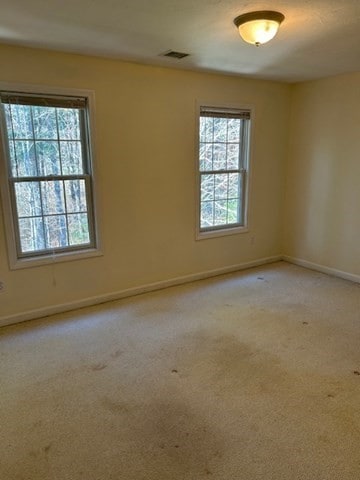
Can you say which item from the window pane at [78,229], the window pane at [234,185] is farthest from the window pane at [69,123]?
the window pane at [234,185]

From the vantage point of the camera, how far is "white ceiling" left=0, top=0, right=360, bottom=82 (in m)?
2.06

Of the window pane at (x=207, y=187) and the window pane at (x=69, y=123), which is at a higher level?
the window pane at (x=69, y=123)

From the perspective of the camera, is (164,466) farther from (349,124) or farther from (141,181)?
(349,124)

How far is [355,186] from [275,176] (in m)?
1.06

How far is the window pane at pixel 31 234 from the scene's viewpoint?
321cm

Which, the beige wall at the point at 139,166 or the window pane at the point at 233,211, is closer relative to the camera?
the beige wall at the point at 139,166

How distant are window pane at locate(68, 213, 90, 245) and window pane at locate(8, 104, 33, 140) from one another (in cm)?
85

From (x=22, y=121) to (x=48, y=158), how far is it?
1.22 feet

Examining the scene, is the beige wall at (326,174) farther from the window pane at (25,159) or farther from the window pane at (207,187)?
the window pane at (25,159)

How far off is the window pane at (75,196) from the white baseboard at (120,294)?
957 millimetres

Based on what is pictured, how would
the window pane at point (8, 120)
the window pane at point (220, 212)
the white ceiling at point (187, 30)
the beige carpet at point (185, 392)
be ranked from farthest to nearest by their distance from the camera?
the window pane at point (220, 212)
the window pane at point (8, 120)
the white ceiling at point (187, 30)
the beige carpet at point (185, 392)

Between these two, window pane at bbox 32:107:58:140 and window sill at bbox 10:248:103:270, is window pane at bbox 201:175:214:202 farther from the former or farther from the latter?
window pane at bbox 32:107:58:140

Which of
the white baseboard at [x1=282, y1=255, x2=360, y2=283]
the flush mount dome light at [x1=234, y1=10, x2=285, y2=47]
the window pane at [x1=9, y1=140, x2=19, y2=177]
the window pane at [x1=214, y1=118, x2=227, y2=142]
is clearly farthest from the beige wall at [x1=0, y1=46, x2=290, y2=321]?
the flush mount dome light at [x1=234, y1=10, x2=285, y2=47]

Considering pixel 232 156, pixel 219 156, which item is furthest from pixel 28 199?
pixel 232 156
